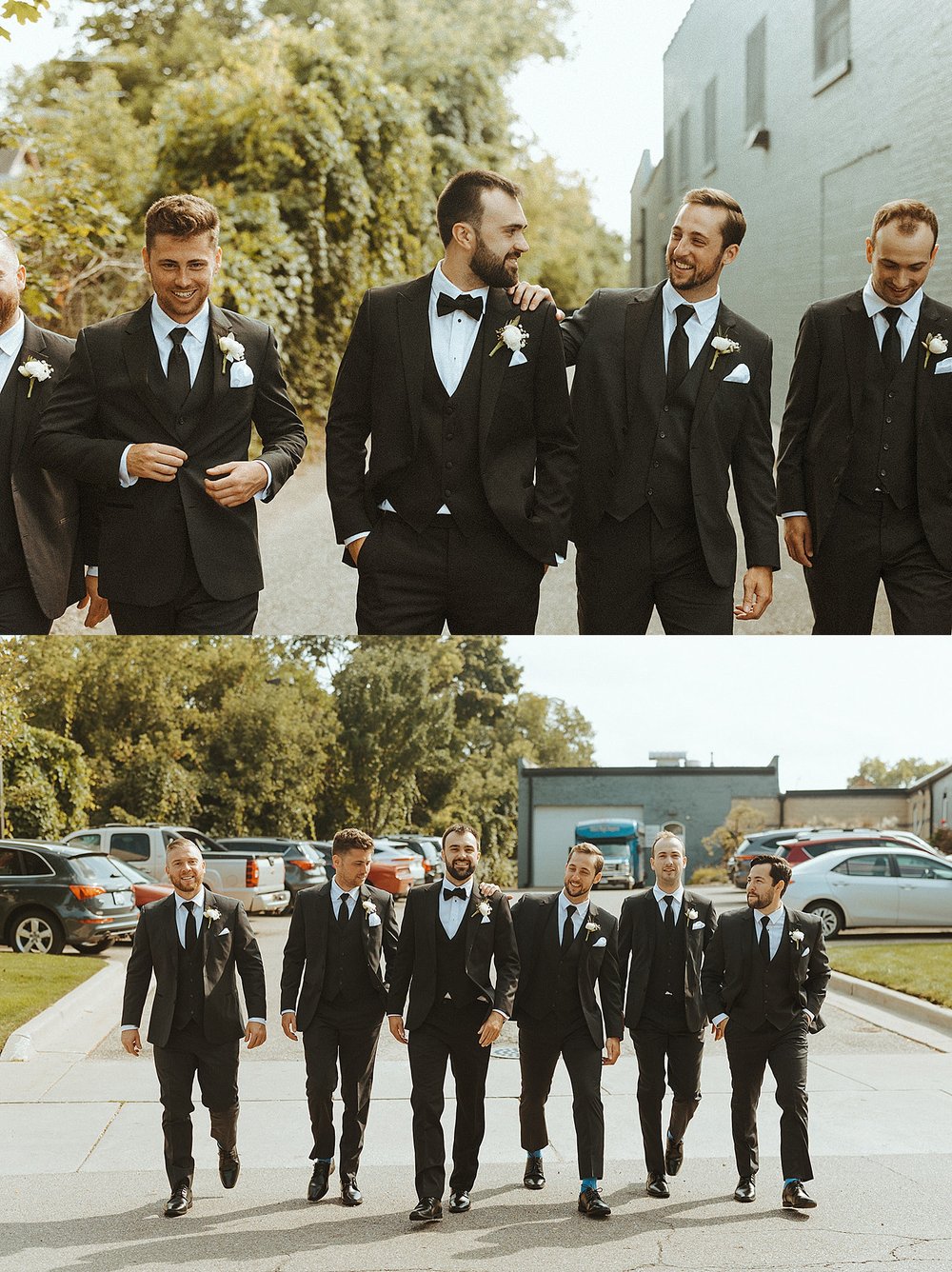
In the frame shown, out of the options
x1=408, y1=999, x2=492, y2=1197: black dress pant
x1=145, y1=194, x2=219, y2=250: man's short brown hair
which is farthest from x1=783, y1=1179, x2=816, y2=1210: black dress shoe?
x1=145, y1=194, x2=219, y2=250: man's short brown hair

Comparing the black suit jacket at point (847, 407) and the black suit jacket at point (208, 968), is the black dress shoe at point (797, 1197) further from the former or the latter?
the black suit jacket at point (847, 407)

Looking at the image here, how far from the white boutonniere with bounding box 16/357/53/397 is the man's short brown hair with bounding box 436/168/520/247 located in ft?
4.89

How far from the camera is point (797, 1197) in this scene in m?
4.66

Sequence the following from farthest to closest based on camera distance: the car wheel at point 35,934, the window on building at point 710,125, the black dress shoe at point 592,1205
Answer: the window on building at point 710,125
the car wheel at point 35,934
the black dress shoe at point 592,1205

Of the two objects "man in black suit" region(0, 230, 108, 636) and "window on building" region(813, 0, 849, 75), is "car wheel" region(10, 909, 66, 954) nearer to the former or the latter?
"man in black suit" region(0, 230, 108, 636)

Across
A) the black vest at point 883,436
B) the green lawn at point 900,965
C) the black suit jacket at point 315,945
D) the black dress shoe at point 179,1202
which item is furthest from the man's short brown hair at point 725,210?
the black dress shoe at point 179,1202

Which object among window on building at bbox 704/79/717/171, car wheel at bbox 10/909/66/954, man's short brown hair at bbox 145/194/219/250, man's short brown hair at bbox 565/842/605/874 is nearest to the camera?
man's short brown hair at bbox 145/194/219/250

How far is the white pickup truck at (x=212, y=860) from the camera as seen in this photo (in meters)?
4.95

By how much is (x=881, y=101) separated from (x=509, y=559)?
403 centimetres

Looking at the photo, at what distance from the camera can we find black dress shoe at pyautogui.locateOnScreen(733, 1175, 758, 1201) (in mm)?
4711

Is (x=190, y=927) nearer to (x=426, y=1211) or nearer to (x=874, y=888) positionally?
(x=426, y=1211)

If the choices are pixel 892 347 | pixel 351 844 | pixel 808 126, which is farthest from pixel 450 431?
pixel 808 126

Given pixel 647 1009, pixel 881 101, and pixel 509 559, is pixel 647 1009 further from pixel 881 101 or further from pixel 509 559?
pixel 881 101

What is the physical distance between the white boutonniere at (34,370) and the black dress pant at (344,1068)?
240cm
